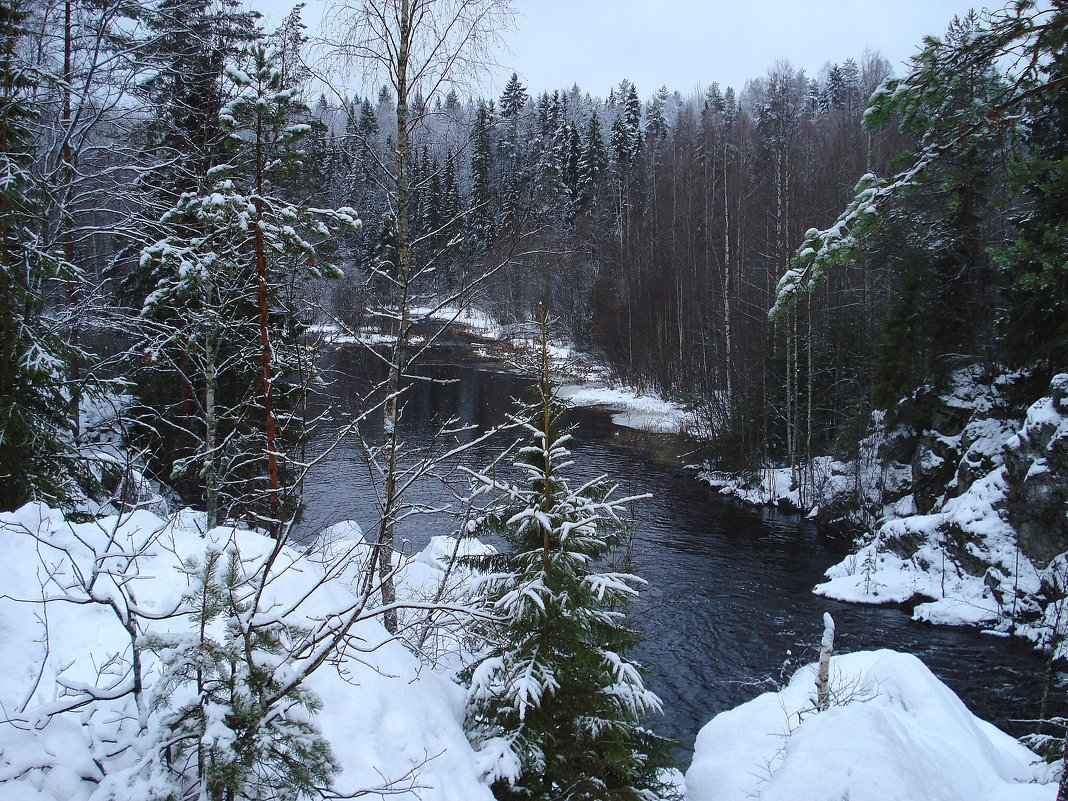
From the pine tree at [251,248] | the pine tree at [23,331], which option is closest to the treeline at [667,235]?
the pine tree at [251,248]

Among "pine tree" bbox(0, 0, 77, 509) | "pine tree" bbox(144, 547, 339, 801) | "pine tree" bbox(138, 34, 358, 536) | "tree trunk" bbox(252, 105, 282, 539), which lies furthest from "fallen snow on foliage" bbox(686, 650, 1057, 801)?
"pine tree" bbox(0, 0, 77, 509)

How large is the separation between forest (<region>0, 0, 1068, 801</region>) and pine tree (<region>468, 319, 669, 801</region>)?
0.11 feet

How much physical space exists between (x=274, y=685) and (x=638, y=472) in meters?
18.9

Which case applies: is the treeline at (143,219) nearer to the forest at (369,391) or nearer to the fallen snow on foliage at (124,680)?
the forest at (369,391)

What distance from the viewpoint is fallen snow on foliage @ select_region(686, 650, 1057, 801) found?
175 inches

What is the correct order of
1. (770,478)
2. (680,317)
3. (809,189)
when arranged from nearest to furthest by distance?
1. (770,478)
2. (809,189)
3. (680,317)

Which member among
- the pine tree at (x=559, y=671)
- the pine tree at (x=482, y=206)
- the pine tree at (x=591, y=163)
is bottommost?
the pine tree at (x=559, y=671)

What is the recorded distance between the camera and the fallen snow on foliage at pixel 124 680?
2445mm

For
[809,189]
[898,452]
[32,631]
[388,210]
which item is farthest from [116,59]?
[809,189]

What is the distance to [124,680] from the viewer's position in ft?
9.29

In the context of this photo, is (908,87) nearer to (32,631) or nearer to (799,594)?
(32,631)

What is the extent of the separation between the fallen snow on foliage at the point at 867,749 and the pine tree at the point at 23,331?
775cm

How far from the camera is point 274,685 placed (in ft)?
8.96

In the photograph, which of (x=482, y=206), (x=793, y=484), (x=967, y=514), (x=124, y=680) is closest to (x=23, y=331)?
(x=482, y=206)
